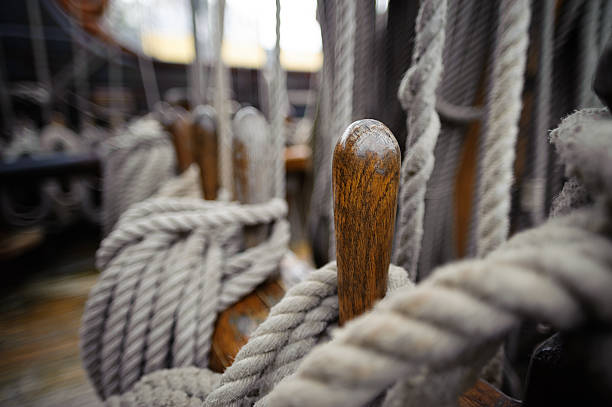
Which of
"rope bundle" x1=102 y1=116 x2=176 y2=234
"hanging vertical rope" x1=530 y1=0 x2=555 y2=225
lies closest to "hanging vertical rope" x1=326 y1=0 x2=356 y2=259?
"hanging vertical rope" x1=530 y1=0 x2=555 y2=225

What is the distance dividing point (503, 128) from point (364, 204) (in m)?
0.28

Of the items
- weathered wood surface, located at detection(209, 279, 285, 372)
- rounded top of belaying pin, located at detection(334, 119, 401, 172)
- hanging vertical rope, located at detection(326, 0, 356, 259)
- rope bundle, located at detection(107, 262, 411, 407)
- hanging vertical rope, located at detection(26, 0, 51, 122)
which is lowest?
weathered wood surface, located at detection(209, 279, 285, 372)

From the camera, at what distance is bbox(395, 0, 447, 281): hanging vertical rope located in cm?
36

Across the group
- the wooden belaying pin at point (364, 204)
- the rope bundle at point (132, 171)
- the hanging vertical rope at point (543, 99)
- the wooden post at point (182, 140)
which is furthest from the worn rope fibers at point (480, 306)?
the rope bundle at point (132, 171)

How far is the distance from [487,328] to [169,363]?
0.47 m

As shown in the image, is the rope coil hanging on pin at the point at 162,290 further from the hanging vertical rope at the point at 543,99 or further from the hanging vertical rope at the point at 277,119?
the hanging vertical rope at the point at 543,99

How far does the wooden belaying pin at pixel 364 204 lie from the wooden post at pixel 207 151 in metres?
0.51

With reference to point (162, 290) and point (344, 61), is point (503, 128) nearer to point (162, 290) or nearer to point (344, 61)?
point (344, 61)

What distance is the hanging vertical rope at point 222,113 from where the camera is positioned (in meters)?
0.74

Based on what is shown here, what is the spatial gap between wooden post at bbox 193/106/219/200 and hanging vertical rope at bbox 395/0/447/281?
0.46 meters

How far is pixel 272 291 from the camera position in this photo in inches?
21.1

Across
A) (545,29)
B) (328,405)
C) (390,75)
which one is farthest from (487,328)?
(545,29)

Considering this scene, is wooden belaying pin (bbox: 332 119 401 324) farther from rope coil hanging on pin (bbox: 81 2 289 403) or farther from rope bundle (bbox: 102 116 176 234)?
rope bundle (bbox: 102 116 176 234)

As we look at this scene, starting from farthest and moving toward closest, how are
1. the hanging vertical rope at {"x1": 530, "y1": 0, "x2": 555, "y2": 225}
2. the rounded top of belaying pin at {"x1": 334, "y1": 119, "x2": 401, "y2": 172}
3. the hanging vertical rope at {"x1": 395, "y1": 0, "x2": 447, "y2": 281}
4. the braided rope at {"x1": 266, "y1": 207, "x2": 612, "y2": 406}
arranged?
the hanging vertical rope at {"x1": 530, "y1": 0, "x2": 555, "y2": 225}
the hanging vertical rope at {"x1": 395, "y1": 0, "x2": 447, "y2": 281}
the rounded top of belaying pin at {"x1": 334, "y1": 119, "x2": 401, "y2": 172}
the braided rope at {"x1": 266, "y1": 207, "x2": 612, "y2": 406}
